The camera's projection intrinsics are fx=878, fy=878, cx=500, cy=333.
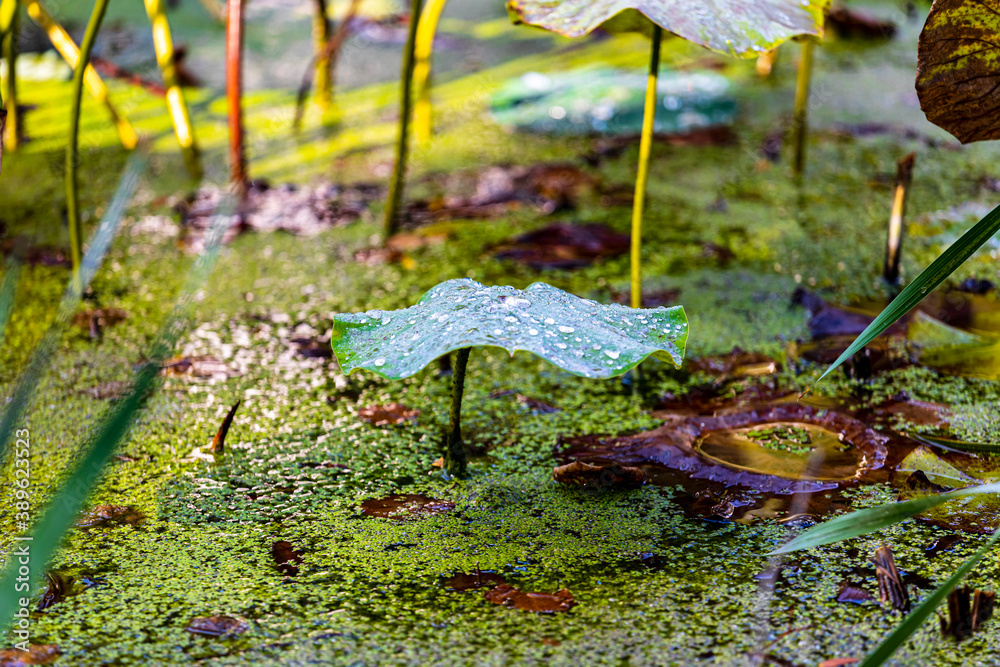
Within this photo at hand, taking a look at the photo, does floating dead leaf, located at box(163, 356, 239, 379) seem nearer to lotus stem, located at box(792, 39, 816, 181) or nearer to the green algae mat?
the green algae mat

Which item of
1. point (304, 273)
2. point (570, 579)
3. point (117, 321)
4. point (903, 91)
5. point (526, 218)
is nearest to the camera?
point (570, 579)

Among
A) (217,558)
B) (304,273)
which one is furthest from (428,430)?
(304,273)

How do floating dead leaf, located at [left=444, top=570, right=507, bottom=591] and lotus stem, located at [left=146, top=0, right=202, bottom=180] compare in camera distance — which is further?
lotus stem, located at [left=146, top=0, right=202, bottom=180]

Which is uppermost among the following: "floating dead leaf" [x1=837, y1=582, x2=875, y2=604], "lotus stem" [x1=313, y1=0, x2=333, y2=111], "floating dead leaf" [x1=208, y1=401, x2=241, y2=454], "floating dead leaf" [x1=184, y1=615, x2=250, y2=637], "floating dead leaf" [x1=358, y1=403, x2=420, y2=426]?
"lotus stem" [x1=313, y1=0, x2=333, y2=111]

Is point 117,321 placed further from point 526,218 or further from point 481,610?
point 481,610

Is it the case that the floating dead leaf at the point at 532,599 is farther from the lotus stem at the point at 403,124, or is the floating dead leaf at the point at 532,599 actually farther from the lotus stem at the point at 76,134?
the lotus stem at the point at 403,124

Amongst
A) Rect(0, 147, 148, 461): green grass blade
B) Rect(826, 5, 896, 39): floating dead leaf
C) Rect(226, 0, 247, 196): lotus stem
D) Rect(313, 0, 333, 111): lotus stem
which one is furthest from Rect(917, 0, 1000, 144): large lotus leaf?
Rect(826, 5, 896, 39): floating dead leaf

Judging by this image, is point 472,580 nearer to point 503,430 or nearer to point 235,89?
point 503,430
